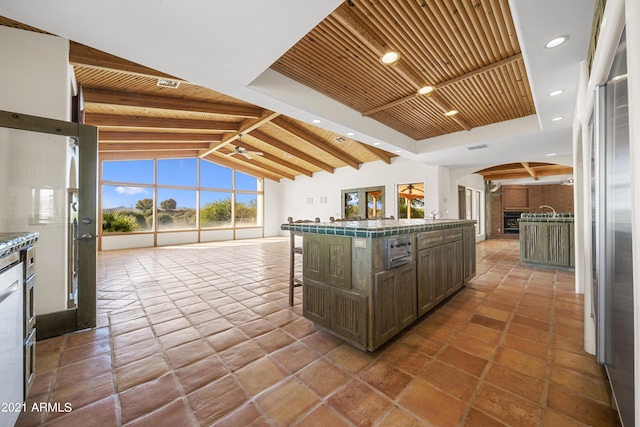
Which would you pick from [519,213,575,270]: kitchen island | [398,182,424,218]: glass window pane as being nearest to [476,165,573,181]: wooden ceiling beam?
[398,182,424,218]: glass window pane

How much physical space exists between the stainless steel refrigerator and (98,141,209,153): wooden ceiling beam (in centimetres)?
913

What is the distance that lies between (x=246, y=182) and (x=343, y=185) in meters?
4.53

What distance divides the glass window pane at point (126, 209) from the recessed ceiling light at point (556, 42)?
33.4 feet

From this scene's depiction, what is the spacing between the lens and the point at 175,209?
29.9ft

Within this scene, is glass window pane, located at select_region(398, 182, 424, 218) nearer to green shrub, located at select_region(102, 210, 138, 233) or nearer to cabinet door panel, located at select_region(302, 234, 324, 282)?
cabinet door panel, located at select_region(302, 234, 324, 282)

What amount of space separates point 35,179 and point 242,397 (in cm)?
266

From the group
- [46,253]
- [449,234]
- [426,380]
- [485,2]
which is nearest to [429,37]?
[485,2]

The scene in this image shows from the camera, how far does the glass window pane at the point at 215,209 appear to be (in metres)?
9.79

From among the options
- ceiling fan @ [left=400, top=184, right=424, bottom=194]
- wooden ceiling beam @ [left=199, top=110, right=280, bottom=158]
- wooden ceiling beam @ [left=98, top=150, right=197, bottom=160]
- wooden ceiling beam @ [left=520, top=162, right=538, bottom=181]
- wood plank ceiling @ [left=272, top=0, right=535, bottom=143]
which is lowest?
ceiling fan @ [left=400, top=184, right=424, bottom=194]

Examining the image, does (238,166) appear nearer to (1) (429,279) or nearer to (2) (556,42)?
(1) (429,279)

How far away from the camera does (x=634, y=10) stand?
70 cm

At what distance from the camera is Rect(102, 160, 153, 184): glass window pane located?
25.6ft

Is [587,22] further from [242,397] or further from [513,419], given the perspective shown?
[242,397]

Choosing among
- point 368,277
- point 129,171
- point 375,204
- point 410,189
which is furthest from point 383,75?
point 129,171
